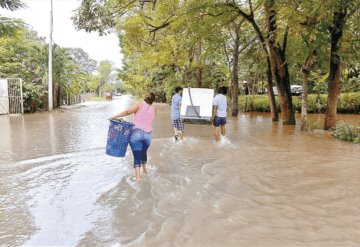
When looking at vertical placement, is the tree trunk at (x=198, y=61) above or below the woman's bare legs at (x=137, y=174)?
above

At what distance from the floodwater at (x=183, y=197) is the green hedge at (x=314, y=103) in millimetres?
13720

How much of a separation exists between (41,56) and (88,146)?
64.4ft

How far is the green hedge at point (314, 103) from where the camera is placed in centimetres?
2261

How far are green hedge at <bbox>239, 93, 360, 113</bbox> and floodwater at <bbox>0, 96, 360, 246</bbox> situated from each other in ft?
45.0

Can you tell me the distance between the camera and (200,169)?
756cm

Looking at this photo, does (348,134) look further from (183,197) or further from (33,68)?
(33,68)

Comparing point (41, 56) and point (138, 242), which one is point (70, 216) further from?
point (41, 56)

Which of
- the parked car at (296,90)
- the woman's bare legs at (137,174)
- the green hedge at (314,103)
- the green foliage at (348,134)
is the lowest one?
the woman's bare legs at (137,174)

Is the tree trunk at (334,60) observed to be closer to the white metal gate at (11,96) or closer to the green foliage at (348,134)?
the green foliage at (348,134)

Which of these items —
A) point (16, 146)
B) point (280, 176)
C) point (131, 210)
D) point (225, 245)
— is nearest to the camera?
point (225, 245)

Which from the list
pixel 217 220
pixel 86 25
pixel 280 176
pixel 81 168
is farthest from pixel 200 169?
pixel 86 25

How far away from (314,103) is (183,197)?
66.8 feet

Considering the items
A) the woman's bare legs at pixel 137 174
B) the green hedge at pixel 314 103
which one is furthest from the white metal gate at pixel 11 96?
the woman's bare legs at pixel 137 174

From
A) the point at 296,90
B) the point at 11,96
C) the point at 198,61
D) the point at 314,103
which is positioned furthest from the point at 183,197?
the point at 296,90
